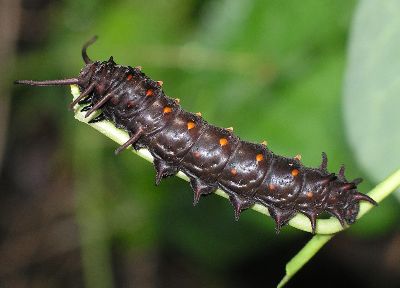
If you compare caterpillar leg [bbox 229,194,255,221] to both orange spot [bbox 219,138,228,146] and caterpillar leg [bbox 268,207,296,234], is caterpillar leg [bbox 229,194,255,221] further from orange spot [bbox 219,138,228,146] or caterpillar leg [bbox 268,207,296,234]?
orange spot [bbox 219,138,228,146]

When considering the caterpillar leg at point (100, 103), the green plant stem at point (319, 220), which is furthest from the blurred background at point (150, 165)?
the caterpillar leg at point (100, 103)

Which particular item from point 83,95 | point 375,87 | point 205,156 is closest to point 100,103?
point 83,95

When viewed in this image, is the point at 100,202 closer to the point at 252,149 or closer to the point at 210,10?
the point at 210,10

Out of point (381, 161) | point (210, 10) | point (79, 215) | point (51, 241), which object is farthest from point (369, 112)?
point (51, 241)

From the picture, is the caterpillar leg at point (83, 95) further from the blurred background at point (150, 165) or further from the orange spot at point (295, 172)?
the blurred background at point (150, 165)

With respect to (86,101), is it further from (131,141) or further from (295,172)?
(295,172)

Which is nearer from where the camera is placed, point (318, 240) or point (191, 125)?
point (318, 240)

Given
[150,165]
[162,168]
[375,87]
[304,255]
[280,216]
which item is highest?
[375,87]

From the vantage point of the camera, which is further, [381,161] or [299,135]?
[299,135]
